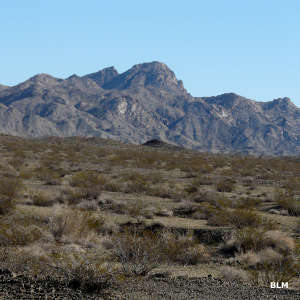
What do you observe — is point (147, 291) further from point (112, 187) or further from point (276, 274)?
point (112, 187)

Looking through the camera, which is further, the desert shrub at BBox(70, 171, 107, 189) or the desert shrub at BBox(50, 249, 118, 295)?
the desert shrub at BBox(70, 171, 107, 189)

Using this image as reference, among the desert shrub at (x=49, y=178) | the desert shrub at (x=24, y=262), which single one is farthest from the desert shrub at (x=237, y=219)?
the desert shrub at (x=49, y=178)

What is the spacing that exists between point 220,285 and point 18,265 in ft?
13.7

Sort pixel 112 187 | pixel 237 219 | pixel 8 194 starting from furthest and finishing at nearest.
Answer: pixel 112 187 → pixel 8 194 → pixel 237 219

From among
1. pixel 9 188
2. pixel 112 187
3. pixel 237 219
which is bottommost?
pixel 237 219

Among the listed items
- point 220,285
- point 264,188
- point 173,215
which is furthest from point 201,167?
point 220,285

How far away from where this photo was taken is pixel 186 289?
884cm

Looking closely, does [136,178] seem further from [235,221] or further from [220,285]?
[220,285]

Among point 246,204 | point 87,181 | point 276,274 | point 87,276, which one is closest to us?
point 87,276

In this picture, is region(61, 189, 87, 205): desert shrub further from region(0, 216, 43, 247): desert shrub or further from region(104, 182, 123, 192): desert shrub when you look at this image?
region(0, 216, 43, 247): desert shrub

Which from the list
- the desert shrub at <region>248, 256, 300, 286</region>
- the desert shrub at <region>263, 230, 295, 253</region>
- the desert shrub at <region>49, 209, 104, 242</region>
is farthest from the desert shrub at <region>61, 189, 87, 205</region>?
the desert shrub at <region>248, 256, 300, 286</region>

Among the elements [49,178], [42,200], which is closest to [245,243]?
[42,200]

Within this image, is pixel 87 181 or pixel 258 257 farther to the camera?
pixel 87 181

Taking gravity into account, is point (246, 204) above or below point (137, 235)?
below
